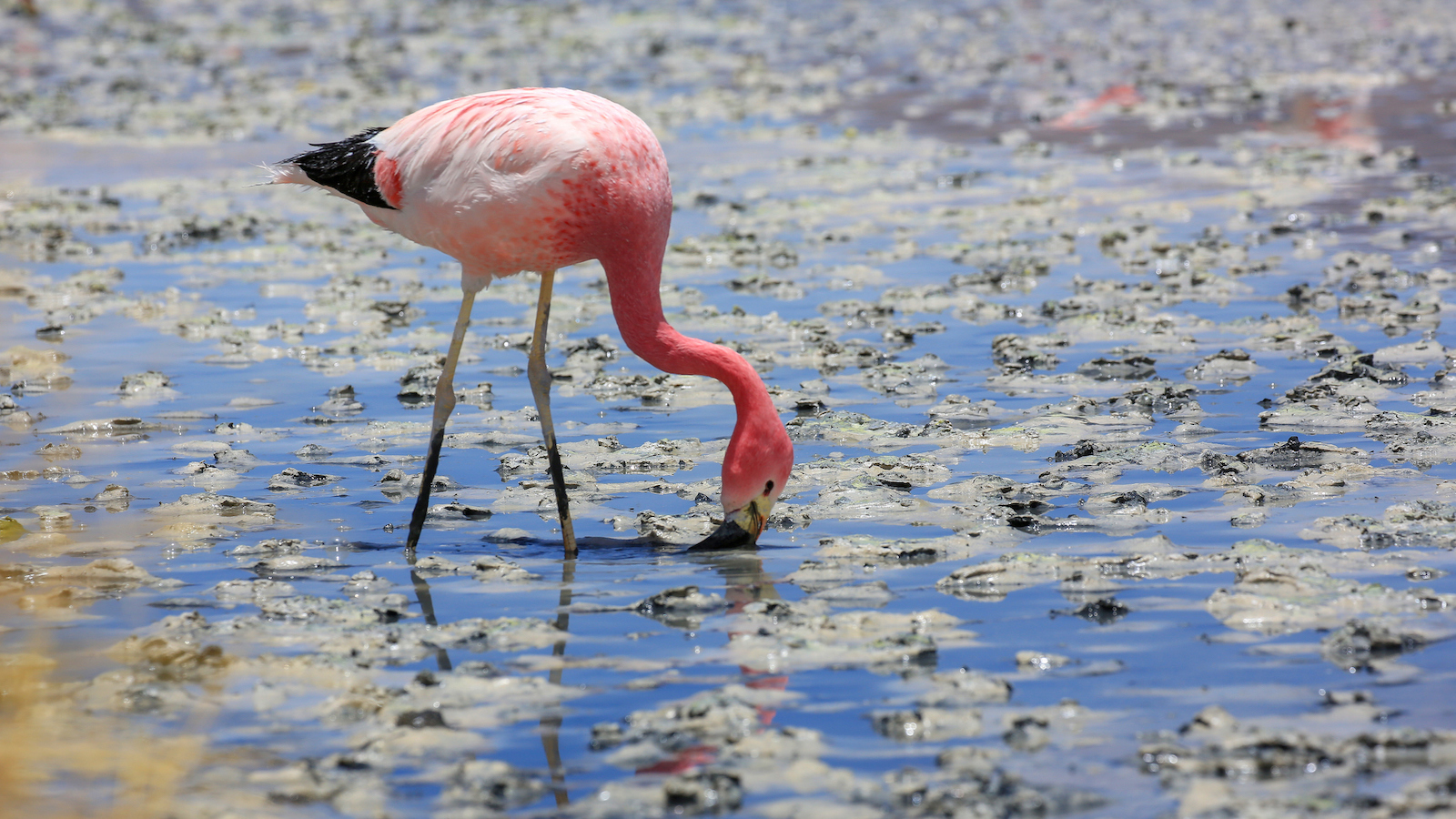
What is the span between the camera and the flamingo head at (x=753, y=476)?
591 centimetres

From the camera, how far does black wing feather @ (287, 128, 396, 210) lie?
21.5 feet

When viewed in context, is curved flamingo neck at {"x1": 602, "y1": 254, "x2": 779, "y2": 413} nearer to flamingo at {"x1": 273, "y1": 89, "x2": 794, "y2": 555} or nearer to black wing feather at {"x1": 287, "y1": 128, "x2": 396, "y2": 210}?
flamingo at {"x1": 273, "y1": 89, "x2": 794, "y2": 555}

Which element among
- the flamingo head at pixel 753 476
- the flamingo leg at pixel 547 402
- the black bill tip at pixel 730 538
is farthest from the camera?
the flamingo leg at pixel 547 402

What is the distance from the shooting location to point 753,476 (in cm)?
594

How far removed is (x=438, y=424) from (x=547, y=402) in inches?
17.9

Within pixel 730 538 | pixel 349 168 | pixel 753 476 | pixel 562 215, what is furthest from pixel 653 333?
pixel 349 168

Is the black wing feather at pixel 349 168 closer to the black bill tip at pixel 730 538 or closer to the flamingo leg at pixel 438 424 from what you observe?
the flamingo leg at pixel 438 424

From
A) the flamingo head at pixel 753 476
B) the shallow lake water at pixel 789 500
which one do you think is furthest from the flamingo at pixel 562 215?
the shallow lake water at pixel 789 500

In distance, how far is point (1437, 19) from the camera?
85.2 ft

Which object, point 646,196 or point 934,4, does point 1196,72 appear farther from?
point 646,196

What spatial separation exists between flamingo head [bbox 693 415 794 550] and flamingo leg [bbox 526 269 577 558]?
2.00ft

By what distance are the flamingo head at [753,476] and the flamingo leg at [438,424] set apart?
1169 mm

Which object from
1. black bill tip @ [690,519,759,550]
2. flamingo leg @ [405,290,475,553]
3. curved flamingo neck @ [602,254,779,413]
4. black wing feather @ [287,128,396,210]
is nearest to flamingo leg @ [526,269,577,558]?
flamingo leg @ [405,290,475,553]

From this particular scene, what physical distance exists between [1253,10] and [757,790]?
1047 inches
